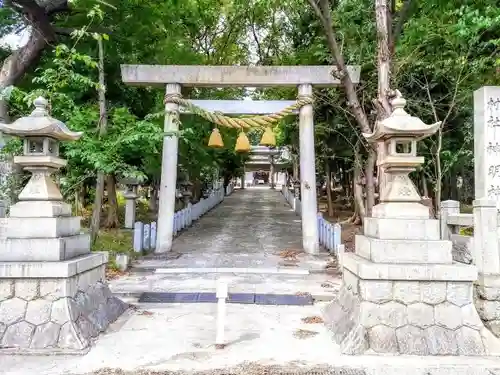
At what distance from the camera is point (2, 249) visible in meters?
5.38

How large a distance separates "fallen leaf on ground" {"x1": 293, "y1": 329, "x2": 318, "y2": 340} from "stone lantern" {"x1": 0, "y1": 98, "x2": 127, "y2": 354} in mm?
2609

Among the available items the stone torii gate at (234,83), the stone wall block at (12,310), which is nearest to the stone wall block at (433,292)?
the stone wall block at (12,310)

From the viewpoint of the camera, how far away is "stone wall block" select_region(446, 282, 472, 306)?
206 inches

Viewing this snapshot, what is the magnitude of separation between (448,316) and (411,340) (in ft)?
1.84

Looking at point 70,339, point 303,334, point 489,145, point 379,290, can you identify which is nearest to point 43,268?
point 70,339

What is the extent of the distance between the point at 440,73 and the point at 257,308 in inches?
346

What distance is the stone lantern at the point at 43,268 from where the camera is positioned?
513cm

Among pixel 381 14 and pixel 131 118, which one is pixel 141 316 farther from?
pixel 381 14

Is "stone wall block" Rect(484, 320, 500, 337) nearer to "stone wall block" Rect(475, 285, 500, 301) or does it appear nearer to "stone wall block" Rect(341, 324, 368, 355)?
"stone wall block" Rect(475, 285, 500, 301)

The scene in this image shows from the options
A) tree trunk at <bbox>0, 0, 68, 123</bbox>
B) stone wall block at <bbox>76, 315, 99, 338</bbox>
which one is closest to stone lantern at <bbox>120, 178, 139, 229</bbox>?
tree trunk at <bbox>0, 0, 68, 123</bbox>

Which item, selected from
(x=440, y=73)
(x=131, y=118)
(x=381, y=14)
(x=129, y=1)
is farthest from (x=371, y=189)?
(x=129, y=1)

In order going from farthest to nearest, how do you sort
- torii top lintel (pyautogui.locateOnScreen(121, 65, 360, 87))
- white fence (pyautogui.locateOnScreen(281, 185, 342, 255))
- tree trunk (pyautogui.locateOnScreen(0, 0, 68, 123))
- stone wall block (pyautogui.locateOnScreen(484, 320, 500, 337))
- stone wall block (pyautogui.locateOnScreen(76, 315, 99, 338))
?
torii top lintel (pyautogui.locateOnScreen(121, 65, 360, 87)) < white fence (pyautogui.locateOnScreen(281, 185, 342, 255)) < tree trunk (pyautogui.locateOnScreen(0, 0, 68, 123)) < stone wall block (pyautogui.locateOnScreen(484, 320, 500, 337)) < stone wall block (pyautogui.locateOnScreen(76, 315, 99, 338))

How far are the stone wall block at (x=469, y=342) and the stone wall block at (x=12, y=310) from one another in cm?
526

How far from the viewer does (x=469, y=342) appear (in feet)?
16.6
